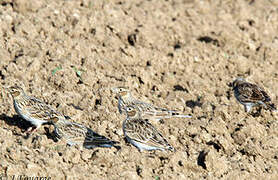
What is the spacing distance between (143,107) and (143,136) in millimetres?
1633

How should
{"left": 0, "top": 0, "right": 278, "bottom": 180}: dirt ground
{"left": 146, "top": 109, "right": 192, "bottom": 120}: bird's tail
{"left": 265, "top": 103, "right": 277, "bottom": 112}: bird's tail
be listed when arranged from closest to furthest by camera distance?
1. {"left": 0, "top": 0, "right": 278, "bottom": 180}: dirt ground
2. {"left": 146, "top": 109, "right": 192, "bottom": 120}: bird's tail
3. {"left": 265, "top": 103, "right": 277, "bottom": 112}: bird's tail

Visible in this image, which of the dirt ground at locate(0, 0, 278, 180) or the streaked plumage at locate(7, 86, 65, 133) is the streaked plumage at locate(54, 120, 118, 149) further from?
the streaked plumage at locate(7, 86, 65, 133)

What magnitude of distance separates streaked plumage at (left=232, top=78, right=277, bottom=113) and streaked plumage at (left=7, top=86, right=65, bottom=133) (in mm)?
4516

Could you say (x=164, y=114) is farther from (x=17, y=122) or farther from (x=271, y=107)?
(x=17, y=122)

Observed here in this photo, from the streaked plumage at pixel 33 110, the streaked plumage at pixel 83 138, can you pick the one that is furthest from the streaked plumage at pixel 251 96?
the streaked plumage at pixel 33 110

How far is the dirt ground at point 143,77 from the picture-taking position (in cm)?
923

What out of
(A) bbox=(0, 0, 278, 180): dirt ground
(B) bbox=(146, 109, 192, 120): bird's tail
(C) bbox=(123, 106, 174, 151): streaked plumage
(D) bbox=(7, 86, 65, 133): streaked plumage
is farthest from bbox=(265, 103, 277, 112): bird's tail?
(D) bbox=(7, 86, 65, 133): streaked plumage

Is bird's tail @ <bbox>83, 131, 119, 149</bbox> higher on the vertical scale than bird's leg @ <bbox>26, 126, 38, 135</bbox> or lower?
higher

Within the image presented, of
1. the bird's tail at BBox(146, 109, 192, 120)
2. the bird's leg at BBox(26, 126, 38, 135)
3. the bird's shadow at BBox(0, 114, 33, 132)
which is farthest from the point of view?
the bird's tail at BBox(146, 109, 192, 120)

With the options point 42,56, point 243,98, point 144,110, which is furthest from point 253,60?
point 42,56

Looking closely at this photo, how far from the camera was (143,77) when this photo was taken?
12641 millimetres

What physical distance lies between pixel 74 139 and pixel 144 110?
6.92 feet

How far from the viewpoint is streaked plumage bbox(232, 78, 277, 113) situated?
11.9 m

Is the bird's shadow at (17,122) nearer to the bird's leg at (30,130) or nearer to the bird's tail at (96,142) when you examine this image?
the bird's leg at (30,130)
